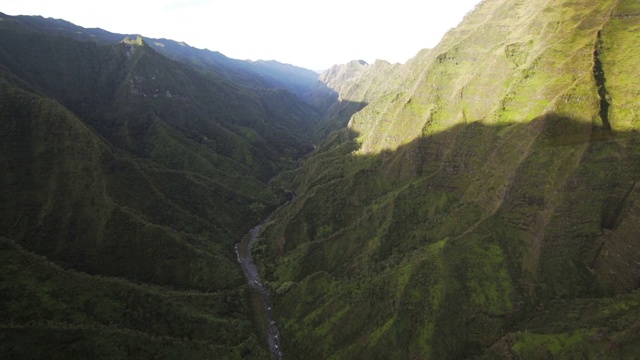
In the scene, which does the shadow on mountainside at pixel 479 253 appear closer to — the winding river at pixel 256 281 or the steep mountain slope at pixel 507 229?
the steep mountain slope at pixel 507 229

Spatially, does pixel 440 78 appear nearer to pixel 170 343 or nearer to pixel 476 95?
pixel 476 95

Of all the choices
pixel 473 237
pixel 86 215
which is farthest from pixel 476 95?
pixel 86 215

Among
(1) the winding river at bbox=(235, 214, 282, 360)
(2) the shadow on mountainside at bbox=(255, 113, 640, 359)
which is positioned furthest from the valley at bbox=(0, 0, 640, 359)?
(1) the winding river at bbox=(235, 214, 282, 360)

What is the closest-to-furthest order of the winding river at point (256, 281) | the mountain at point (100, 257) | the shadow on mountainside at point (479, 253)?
the shadow on mountainside at point (479, 253) < the mountain at point (100, 257) < the winding river at point (256, 281)

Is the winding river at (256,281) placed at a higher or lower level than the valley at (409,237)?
lower

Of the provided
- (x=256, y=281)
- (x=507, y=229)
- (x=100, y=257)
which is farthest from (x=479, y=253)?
(x=100, y=257)

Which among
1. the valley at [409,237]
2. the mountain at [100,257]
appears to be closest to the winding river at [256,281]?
the valley at [409,237]

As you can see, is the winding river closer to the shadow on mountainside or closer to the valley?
the valley
